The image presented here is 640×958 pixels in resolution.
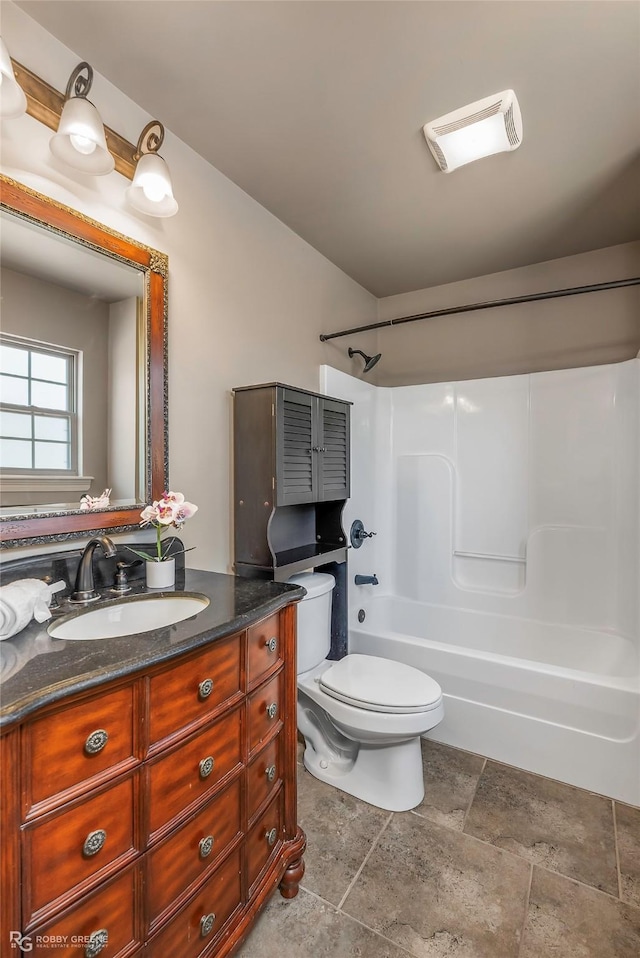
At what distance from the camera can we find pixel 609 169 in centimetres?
180

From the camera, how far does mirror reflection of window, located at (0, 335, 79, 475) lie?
3.67 feet

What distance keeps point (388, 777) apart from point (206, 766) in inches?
42.9

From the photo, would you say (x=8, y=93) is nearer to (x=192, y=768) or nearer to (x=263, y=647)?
(x=263, y=647)

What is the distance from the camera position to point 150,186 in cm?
137

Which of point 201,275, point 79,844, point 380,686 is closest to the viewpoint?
point 79,844

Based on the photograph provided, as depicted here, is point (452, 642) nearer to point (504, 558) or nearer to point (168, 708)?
point (504, 558)

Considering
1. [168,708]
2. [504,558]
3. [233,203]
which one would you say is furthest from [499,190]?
[168,708]

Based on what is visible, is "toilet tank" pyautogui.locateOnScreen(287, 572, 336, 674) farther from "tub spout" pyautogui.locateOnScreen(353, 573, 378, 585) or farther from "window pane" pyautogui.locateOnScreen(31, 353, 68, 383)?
"window pane" pyautogui.locateOnScreen(31, 353, 68, 383)

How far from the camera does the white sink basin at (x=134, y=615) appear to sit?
3.67ft

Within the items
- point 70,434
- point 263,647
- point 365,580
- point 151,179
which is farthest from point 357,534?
point 151,179

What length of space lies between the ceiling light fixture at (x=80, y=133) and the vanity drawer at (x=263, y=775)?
1.68 m

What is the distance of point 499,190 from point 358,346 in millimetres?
1192

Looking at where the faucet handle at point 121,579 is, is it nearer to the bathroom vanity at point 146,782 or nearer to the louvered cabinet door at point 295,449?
the bathroom vanity at point 146,782

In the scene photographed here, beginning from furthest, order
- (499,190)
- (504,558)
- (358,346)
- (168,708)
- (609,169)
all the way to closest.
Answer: (358,346) → (504,558) → (499,190) → (609,169) → (168,708)
